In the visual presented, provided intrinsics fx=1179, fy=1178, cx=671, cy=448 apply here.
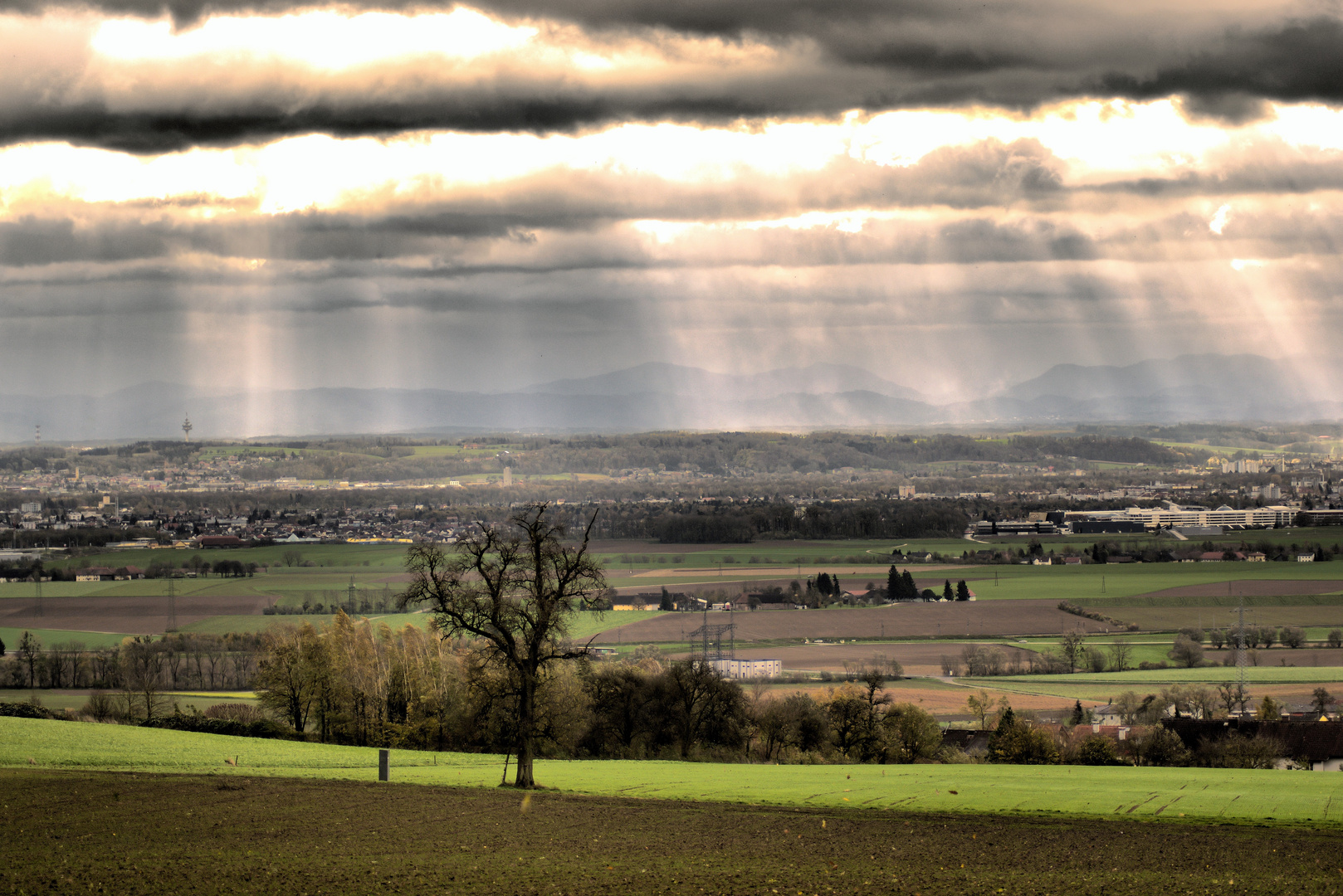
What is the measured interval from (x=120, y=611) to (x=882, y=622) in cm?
6617

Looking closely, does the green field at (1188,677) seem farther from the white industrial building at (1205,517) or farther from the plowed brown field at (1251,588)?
the white industrial building at (1205,517)

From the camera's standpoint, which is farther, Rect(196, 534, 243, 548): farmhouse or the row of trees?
Rect(196, 534, 243, 548): farmhouse

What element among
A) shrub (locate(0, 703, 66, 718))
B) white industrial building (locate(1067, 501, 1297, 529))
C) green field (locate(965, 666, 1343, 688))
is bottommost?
green field (locate(965, 666, 1343, 688))

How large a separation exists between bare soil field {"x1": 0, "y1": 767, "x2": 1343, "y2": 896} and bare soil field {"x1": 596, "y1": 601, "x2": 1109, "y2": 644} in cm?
6032

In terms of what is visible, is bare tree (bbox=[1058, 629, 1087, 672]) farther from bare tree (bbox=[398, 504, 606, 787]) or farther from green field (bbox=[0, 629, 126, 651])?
green field (bbox=[0, 629, 126, 651])

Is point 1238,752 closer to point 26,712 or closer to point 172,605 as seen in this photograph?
point 26,712

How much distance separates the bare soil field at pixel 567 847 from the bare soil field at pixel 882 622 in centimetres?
6032

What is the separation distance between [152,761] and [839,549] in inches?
5202

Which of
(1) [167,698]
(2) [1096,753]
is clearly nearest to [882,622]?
(2) [1096,753]

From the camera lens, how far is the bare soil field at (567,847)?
18781mm

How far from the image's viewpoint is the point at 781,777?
115 ft

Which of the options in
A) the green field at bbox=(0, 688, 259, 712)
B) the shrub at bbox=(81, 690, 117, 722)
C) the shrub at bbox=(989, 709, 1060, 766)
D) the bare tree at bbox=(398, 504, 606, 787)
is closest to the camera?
the bare tree at bbox=(398, 504, 606, 787)

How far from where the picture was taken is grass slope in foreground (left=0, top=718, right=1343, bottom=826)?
28641 mm

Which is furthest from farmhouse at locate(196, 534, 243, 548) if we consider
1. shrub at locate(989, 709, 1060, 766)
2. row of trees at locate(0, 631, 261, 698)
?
shrub at locate(989, 709, 1060, 766)
